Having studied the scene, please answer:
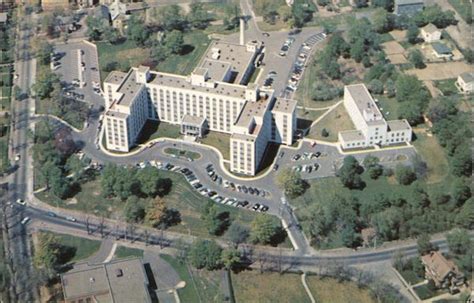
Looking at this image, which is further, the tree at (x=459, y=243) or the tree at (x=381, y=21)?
the tree at (x=381, y=21)

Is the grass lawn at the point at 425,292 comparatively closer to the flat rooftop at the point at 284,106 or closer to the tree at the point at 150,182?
the flat rooftop at the point at 284,106

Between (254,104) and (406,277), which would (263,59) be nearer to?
(254,104)

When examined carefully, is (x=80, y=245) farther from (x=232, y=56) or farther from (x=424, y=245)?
(x=232, y=56)

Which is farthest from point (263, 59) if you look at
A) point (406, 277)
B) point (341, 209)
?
point (406, 277)

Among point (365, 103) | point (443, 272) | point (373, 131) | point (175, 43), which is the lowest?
point (443, 272)

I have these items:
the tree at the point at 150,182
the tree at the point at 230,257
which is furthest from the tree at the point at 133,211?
the tree at the point at 230,257

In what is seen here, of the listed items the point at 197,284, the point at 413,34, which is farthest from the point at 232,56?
the point at 197,284
